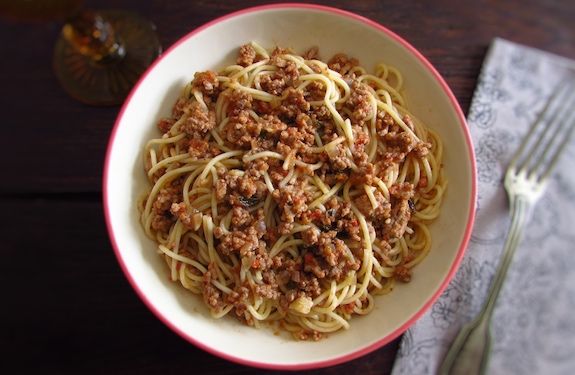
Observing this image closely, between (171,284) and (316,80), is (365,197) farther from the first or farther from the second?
(171,284)

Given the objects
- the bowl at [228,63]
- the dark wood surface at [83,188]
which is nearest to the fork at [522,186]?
the dark wood surface at [83,188]

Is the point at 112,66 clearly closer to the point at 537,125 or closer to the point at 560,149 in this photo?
the point at 537,125

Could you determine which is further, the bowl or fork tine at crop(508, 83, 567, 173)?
fork tine at crop(508, 83, 567, 173)

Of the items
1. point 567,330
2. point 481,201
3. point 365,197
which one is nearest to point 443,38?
point 481,201

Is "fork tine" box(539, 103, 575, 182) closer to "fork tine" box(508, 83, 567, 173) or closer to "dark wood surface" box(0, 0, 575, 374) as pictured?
"fork tine" box(508, 83, 567, 173)

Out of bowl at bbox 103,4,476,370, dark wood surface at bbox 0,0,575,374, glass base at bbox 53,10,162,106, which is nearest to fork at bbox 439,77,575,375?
dark wood surface at bbox 0,0,575,374

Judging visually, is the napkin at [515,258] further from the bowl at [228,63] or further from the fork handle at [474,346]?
the bowl at [228,63]
